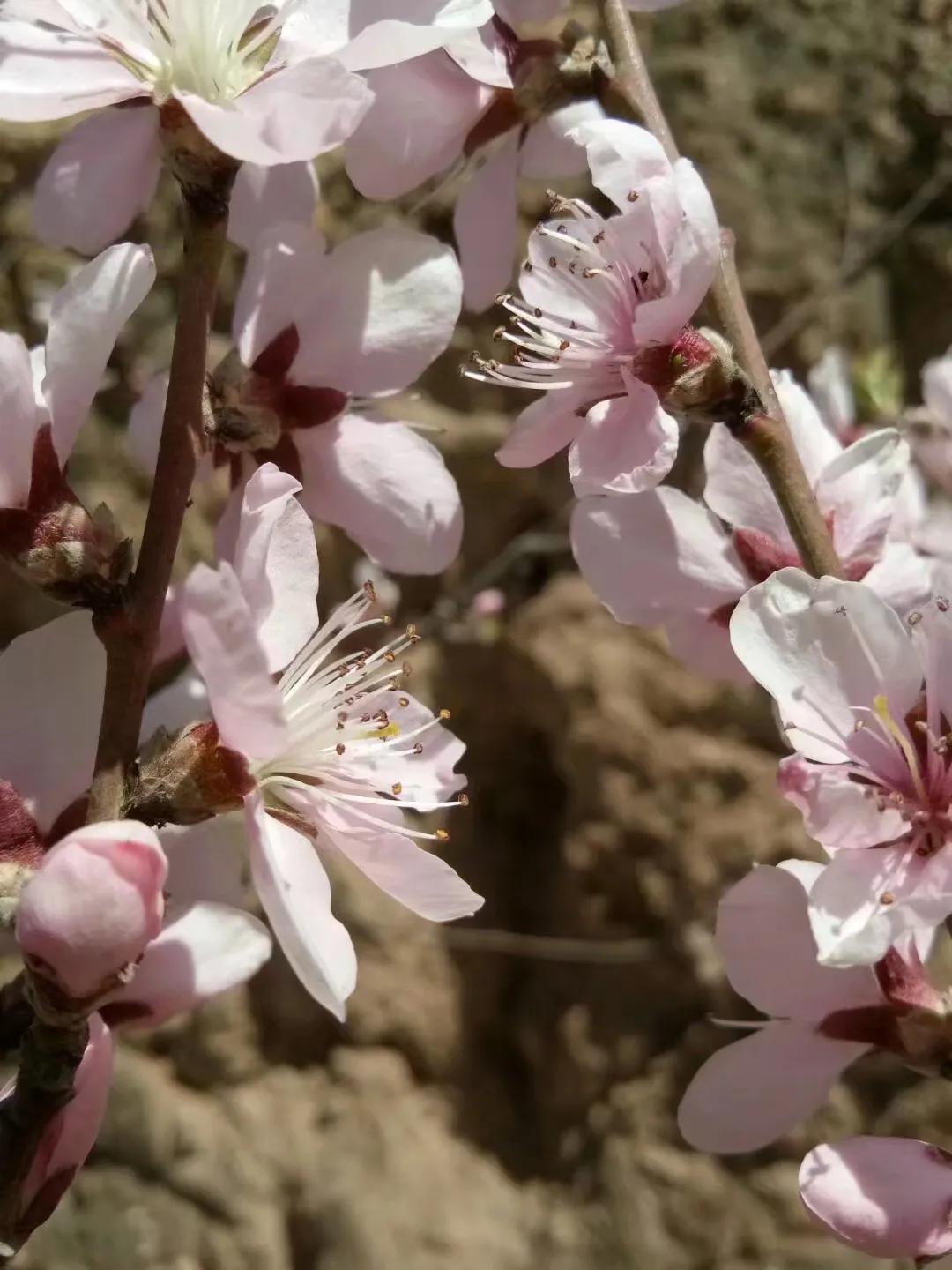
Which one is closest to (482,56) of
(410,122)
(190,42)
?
(410,122)

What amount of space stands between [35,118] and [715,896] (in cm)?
131

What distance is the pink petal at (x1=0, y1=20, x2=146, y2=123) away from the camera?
0.53 metres

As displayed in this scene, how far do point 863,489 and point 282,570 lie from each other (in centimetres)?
38

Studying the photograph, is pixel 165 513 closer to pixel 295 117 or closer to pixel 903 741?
pixel 295 117

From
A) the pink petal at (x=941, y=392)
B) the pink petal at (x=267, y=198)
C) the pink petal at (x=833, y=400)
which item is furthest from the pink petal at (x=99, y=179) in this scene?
the pink petal at (x=833, y=400)

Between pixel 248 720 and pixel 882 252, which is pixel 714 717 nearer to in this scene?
pixel 882 252

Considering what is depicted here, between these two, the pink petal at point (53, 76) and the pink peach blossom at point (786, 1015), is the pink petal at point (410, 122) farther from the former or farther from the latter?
the pink peach blossom at point (786, 1015)

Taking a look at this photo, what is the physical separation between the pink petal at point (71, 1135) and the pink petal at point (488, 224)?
54 centimetres

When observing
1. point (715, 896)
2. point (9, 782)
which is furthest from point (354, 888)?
point (9, 782)

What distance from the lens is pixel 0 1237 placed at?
1.52 feet

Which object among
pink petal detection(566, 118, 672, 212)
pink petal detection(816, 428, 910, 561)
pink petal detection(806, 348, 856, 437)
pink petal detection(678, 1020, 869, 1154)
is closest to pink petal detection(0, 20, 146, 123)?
pink petal detection(566, 118, 672, 212)

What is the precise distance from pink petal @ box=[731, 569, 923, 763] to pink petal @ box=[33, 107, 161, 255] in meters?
0.49

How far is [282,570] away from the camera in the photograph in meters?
0.51

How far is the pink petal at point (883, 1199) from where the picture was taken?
537 millimetres
